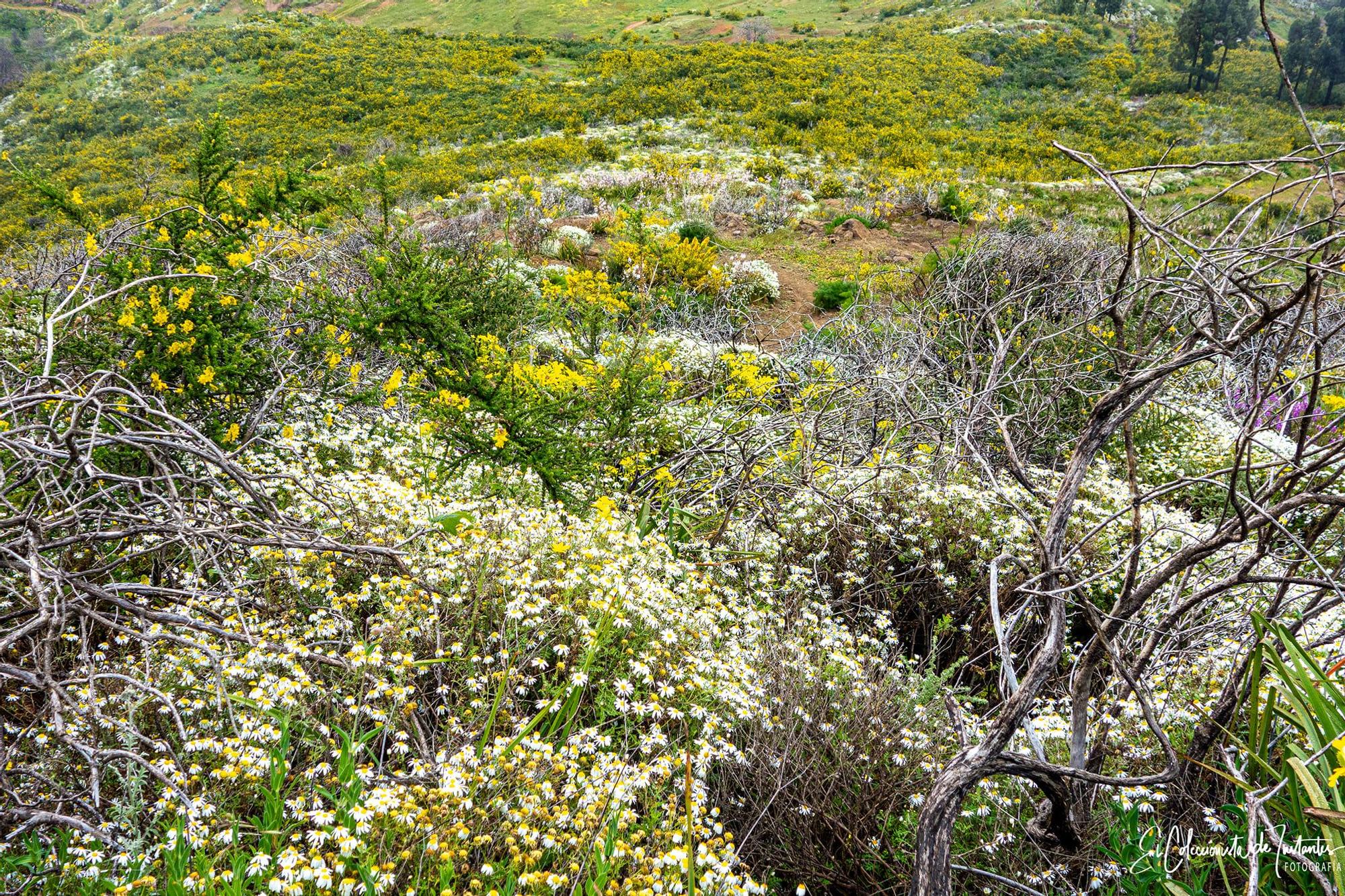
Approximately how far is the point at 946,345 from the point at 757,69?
21.4 m

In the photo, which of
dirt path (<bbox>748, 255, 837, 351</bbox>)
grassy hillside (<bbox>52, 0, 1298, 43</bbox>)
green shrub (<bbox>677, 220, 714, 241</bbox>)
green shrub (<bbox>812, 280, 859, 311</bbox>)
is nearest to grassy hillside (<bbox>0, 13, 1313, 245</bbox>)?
grassy hillside (<bbox>52, 0, 1298, 43</bbox>)

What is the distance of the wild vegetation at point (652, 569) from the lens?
65.2 inches

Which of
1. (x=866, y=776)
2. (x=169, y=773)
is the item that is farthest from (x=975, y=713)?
(x=169, y=773)

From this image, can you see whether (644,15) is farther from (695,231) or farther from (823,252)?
(823,252)

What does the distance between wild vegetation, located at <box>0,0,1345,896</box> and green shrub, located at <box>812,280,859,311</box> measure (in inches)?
11.4

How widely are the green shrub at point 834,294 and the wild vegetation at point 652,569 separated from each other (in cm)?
29

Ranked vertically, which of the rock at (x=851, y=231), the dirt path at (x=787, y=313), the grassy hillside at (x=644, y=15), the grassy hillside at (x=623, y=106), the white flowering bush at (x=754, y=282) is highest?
the grassy hillside at (x=644, y=15)

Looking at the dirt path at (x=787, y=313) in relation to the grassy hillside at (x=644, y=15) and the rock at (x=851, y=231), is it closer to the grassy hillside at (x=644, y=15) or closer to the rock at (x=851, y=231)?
the rock at (x=851, y=231)

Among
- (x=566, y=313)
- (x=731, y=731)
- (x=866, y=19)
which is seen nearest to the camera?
(x=731, y=731)

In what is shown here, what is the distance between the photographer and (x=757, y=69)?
24203 millimetres

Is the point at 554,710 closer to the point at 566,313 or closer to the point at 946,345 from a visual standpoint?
the point at 566,313

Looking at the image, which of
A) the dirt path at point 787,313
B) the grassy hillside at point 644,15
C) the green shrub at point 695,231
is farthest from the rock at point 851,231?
the grassy hillside at point 644,15

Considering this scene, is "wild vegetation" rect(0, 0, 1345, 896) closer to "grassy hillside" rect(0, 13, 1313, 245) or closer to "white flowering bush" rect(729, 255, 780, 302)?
"white flowering bush" rect(729, 255, 780, 302)

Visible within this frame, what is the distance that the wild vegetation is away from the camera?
1655 millimetres
